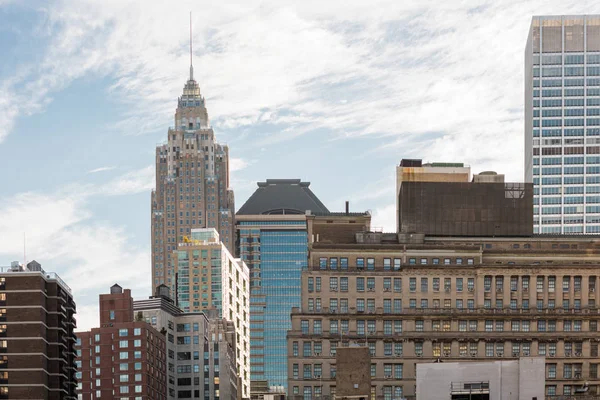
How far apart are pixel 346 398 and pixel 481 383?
781 inches

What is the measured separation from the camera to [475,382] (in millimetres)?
161875

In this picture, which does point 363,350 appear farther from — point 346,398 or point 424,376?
point 424,376

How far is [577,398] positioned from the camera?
579 ft

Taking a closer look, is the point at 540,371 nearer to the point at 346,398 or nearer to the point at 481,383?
the point at 481,383

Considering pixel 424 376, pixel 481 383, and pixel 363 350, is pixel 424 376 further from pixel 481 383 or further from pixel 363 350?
pixel 363 350

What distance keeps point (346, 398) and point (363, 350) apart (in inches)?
262

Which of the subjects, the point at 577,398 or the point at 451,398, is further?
the point at 577,398

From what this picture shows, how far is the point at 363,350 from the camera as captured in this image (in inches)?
7077

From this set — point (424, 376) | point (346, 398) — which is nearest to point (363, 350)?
point (346, 398)

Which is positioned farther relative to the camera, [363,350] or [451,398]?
[363,350]

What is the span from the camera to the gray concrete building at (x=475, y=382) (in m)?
162

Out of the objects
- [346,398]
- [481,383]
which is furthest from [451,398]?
[346,398]

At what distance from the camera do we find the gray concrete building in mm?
161750

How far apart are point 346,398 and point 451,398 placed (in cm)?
1799
